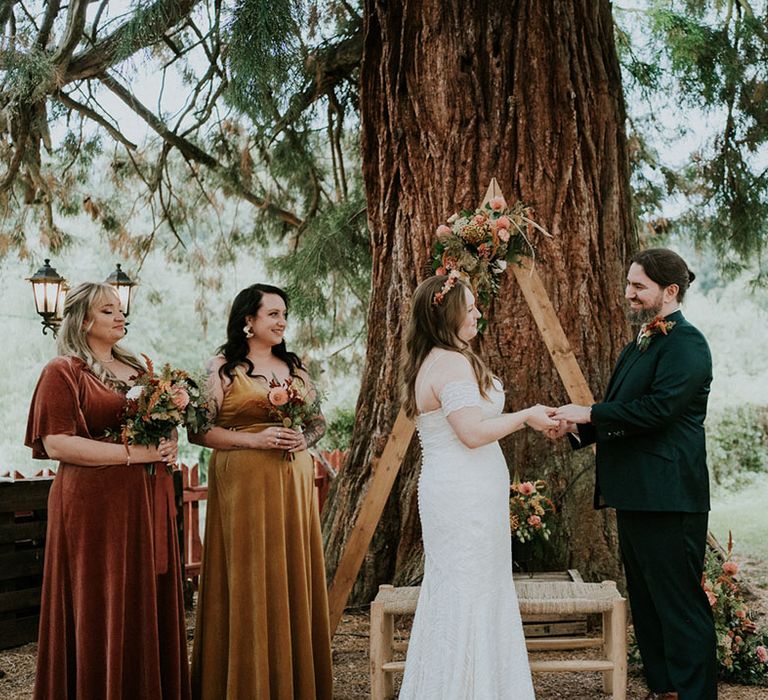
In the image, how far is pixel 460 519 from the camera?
3350 mm

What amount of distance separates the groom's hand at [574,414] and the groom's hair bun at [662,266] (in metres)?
0.57

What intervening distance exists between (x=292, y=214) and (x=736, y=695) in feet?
19.2

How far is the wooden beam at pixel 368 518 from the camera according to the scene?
14.5ft

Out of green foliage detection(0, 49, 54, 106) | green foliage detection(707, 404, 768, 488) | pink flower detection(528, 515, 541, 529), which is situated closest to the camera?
pink flower detection(528, 515, 541, 529)

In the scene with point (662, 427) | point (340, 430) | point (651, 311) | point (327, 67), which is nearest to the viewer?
point (662, 427)

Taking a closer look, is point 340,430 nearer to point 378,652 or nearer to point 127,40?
point 127,40

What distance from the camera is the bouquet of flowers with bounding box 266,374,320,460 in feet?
12.4

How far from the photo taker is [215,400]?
3.85 m

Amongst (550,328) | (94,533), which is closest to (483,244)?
(550,328)

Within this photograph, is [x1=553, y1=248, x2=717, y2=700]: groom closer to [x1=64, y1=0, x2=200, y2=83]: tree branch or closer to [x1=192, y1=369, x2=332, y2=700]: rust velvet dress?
[x1=192, y1=369, x2=332, y2=700]: rust velvet dress

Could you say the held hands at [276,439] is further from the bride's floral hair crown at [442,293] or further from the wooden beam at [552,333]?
the wooden beam at [552,333]

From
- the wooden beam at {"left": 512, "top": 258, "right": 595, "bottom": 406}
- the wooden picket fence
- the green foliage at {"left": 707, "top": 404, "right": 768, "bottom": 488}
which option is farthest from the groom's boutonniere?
the green foliage at {"left": 707, "top": 404, "right": 768, "bottom": 488}

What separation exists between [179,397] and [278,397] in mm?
412

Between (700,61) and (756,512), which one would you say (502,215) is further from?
(756,512)
